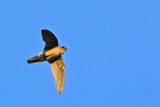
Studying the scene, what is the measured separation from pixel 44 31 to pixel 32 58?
3.06ft

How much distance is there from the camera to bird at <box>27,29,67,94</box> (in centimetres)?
6247

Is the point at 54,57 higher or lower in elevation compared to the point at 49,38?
lower

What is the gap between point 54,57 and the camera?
62750 millimetres

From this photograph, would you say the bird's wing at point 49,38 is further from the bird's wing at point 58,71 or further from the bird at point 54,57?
the bird's wing at point 58,71

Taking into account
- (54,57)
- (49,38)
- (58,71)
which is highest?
(49,38)

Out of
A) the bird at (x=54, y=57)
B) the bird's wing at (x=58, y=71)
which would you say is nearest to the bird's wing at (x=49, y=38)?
the bird at (x=54, y=57)

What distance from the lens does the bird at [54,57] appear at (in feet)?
205

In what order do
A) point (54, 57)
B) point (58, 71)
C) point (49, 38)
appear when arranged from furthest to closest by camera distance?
point (58, 71) → point (54, 57) → point (49, 38)

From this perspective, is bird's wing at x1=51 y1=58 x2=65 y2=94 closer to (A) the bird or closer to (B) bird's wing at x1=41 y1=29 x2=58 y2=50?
(A) the bird

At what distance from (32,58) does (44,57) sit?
0.32 metres

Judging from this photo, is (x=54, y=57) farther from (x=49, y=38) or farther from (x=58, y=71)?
(x=49, y=38)

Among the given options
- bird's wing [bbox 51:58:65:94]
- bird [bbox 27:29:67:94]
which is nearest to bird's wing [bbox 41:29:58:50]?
bird [bbox 27:29:67:94]

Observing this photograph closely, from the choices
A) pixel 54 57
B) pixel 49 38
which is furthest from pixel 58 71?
pixel 49 38

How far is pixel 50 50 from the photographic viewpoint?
62.7 m
